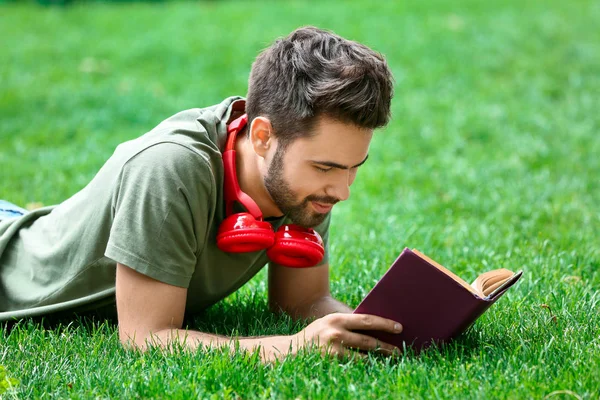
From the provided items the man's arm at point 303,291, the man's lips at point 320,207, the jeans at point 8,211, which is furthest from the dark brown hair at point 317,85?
the jeans at point 8,211

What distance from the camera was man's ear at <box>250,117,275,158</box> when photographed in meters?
3.06

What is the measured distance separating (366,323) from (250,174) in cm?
75

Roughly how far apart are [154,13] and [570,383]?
10.4 meters

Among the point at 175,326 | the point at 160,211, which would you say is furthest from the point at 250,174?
the point at 175,326

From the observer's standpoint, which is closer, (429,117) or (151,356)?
(151,356)

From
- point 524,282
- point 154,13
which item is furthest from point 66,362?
point 154,13

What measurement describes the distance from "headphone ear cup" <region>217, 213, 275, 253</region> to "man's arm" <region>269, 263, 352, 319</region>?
2.07 feet

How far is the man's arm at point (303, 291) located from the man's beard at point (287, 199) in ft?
1.80

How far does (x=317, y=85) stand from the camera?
2955mm

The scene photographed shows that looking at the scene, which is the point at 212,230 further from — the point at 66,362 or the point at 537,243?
the point at 537,243

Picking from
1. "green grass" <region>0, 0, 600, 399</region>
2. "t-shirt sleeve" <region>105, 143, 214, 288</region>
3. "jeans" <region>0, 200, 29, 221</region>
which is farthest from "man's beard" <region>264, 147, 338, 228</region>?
"jeans" <region>0, 200, 29, 221</region>

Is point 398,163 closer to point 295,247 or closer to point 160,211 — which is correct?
point 295,247

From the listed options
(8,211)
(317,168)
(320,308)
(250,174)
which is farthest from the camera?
(8,211)

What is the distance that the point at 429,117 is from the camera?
8055 millimetres
